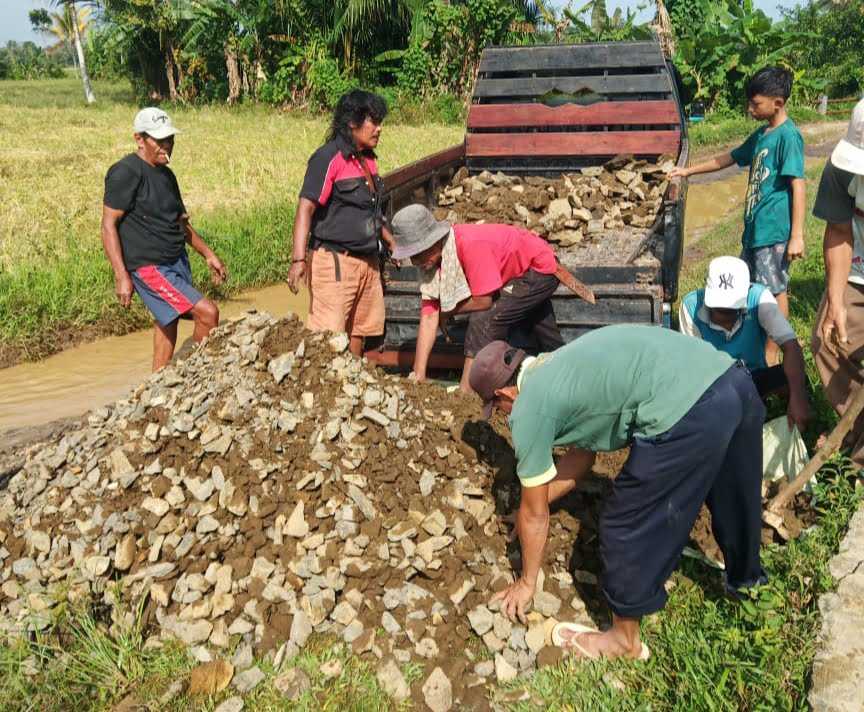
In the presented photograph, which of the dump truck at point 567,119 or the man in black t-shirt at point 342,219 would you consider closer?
the man in black t-shirt at point 342,219

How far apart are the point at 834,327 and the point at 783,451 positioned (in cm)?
60

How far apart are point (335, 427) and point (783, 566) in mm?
1944

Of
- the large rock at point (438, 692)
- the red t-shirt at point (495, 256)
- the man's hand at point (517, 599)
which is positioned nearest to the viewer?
the large rock at point (438, 692)

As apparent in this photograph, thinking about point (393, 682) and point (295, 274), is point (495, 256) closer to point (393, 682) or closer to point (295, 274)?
point (295, 274)

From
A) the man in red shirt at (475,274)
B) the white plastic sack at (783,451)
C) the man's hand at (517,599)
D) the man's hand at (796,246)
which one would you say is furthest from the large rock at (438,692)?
the man's hand at (796,246)

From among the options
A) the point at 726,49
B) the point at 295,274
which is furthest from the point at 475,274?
the point at 726,49

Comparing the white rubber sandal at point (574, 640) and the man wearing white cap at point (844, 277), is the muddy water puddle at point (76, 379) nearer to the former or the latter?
the white rubber sandal at point (574, 640)

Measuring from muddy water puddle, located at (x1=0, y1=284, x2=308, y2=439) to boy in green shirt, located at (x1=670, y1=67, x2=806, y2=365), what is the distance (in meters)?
3.34

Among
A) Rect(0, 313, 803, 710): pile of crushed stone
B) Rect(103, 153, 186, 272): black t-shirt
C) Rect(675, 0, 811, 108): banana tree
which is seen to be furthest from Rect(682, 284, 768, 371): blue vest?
Rect(675, 0, 811, 108): banana tree

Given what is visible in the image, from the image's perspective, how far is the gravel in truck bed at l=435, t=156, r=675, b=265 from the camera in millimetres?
5996

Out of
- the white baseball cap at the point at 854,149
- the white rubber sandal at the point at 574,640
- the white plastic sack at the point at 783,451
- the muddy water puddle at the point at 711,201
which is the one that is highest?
the white baseball cap at the point at 854,149

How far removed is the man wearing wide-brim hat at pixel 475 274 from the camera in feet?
12.4

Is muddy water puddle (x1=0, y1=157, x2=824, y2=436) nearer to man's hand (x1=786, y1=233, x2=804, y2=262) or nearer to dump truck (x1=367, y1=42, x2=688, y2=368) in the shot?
dump truck (x1=367, y1=42, x2=688, y2=368)

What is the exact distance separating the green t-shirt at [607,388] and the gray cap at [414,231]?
1.38m
